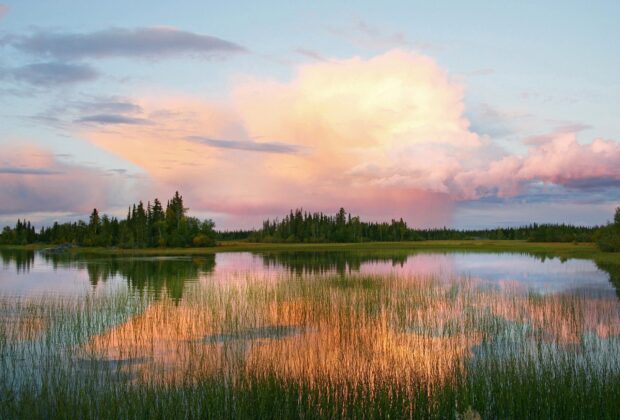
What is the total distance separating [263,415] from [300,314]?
45.7 ft

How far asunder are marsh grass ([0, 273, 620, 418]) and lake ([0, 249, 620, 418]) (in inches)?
2.5

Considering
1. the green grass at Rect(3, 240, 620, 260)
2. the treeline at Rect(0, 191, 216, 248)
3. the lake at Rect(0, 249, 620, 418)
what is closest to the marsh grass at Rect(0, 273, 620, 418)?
the lake at Rect(0, 249, 620, 418)

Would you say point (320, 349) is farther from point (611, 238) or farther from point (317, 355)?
point (611, 238)

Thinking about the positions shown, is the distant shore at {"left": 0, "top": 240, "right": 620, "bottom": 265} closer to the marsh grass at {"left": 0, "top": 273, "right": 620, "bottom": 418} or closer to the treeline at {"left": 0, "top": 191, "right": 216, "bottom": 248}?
the treeline at {"left": 0, "top": 191, "right": 216, "bottom": 248}

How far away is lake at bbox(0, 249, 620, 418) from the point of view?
11555 mm

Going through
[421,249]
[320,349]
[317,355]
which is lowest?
[421,249]

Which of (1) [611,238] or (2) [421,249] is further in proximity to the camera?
(2) [421,249]

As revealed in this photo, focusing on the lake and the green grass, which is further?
the green grass

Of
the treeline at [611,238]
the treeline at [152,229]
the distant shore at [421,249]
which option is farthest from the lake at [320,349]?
the treeline at [152,229]

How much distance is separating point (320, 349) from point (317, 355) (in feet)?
5.73

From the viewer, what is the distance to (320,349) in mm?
17859

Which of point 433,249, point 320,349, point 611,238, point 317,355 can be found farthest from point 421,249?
point 317,355

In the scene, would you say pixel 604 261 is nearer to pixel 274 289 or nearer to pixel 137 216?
pixel 274 289

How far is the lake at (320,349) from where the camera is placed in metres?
11.6
